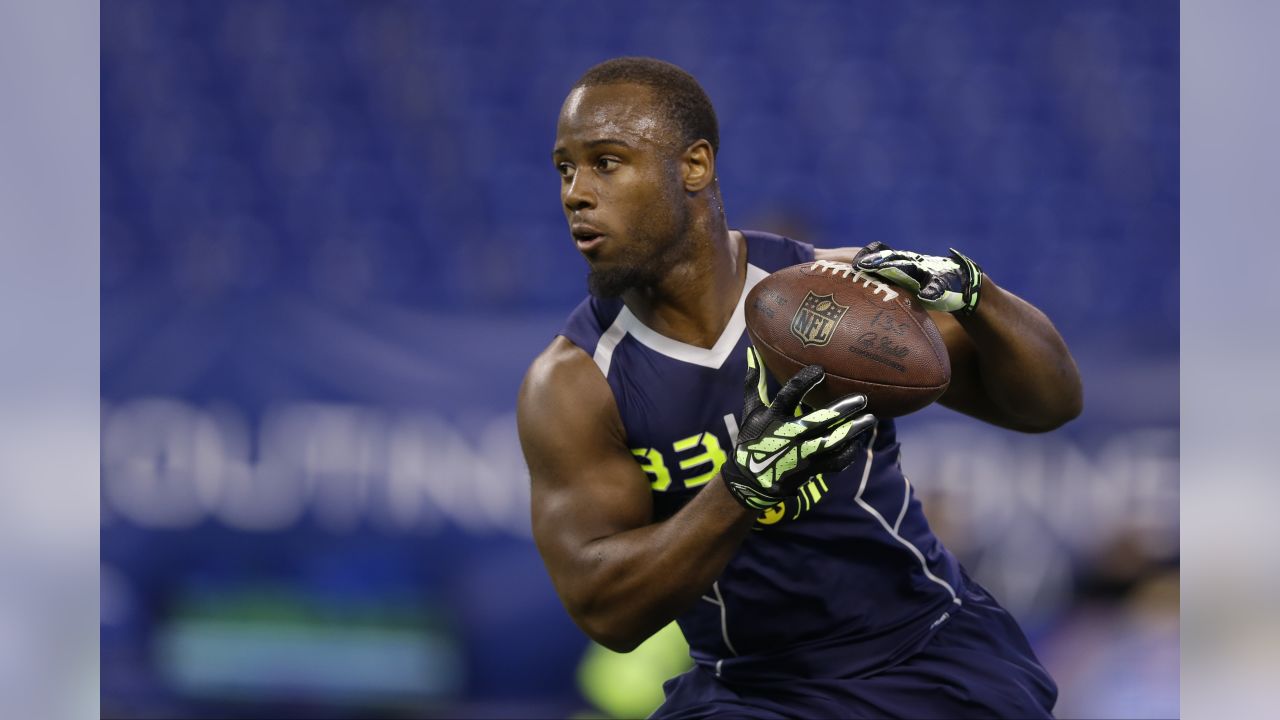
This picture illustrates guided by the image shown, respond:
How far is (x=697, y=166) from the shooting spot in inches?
95.3

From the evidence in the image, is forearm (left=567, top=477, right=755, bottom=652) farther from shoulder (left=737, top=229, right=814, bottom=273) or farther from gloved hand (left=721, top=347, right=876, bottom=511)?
shoulder (left=737, top=229, right=814, bottom=273)

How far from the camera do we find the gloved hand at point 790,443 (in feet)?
6.48

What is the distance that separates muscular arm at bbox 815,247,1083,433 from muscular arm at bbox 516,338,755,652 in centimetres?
56

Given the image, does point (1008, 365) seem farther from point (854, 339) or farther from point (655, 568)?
point (655, 568)

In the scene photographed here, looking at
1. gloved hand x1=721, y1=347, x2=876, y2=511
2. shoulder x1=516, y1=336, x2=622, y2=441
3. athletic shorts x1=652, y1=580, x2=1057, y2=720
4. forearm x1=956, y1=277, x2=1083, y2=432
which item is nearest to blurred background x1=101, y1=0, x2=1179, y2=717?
athletic shorts x1=652, y1=580, x2=1057, y2=720

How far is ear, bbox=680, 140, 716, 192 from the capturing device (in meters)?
2.40

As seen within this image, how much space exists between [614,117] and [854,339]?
59cm

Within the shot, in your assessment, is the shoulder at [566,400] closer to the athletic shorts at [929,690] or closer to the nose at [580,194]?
the nose at [580,194]

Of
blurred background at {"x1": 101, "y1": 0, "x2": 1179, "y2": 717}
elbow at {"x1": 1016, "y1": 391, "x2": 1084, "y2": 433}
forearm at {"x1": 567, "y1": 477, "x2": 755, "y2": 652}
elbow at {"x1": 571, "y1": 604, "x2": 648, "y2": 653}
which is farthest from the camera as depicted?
blurred background at {"x1": 101, "y1": 0, "x2": 1179, "y2": 717}

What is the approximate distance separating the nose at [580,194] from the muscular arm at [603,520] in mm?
295

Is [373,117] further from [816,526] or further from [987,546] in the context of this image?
[816,526]

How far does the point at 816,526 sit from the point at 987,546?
221cm

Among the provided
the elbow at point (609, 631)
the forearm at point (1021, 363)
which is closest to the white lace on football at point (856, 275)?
the forearm at point (1021, 363)

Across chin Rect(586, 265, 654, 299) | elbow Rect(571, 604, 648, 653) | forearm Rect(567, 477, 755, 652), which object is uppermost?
chin Rect(586, 265, 654, 299)
